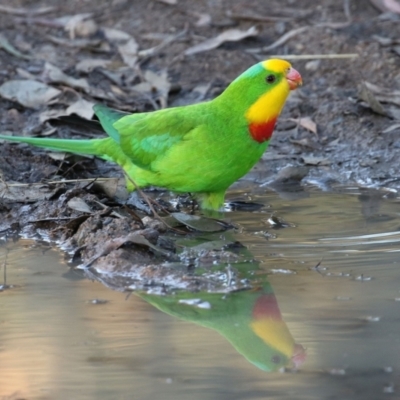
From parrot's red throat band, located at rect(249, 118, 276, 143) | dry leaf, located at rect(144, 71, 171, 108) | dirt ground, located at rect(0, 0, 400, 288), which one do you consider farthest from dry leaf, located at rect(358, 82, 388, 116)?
parrot's red throat band, located at rect(249, 118, 276, 143)

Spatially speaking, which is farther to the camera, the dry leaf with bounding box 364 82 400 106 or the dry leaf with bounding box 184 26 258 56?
the dry leaf with bounding box 184 26 258 56

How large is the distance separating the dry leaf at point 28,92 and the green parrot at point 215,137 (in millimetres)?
1832

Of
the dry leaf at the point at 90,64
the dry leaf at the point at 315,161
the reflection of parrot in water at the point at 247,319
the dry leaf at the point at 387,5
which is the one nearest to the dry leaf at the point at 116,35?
the dry leaf at the point at 90,64

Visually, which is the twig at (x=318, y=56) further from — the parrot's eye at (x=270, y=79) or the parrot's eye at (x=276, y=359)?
the parrot's eye at (x=276, y=359)

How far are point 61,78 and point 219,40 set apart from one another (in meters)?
1.45

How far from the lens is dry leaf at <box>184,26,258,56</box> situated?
7723 millimetres

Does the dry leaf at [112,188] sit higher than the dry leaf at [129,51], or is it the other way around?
the dry leaf at [112,188]

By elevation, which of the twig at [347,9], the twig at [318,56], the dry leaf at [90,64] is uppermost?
the twig at [347,9]

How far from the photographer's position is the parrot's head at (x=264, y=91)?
4.93 m

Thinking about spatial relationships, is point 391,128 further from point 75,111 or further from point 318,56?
point 75,111

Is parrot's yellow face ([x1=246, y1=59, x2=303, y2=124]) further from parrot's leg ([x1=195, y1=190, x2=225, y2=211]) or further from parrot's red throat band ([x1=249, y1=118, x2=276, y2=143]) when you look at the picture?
parrot's leg ([x1=195, y1=190, x2=225, y2=211])

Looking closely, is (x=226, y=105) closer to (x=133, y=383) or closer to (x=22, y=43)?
(x=133, y=383)

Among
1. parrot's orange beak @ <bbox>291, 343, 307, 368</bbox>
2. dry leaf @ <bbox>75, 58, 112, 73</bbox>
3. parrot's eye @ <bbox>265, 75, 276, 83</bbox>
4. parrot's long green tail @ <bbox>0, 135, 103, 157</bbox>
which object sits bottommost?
dry leaf @ <bbox>75, 58, 112, 73</bbox>

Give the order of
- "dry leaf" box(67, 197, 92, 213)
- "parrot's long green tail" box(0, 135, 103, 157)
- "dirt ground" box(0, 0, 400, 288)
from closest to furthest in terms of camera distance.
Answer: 1. "dry leaf" box(67, 197, 92, 213)
2. "dirt ground" box(0, 0, 400, 288)
3. "parrot's long green tail" box(0, 135, 103, 157)
